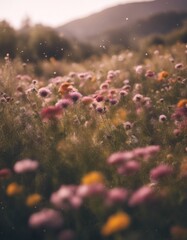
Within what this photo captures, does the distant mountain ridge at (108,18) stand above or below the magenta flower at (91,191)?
above

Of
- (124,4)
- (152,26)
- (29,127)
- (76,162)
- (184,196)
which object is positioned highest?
(124,4)

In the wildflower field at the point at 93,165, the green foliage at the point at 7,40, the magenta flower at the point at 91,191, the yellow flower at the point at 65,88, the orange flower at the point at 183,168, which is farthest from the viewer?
the green foliage at the point at 7,40

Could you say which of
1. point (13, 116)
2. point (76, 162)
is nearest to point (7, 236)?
point (76, 162)

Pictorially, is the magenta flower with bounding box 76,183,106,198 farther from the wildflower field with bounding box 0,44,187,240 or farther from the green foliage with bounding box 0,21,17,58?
the green foliage with bounding box 0,21,17,58

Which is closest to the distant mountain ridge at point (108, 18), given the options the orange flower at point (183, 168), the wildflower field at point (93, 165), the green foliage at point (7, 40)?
the green foliage at point (7, 40)

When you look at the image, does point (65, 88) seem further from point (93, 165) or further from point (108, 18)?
point (108, 18)

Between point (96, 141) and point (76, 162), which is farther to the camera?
point (96, 141)

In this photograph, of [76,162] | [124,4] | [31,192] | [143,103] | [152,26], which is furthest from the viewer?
[124,4]

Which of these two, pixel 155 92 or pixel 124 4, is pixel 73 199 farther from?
pixel 124 4

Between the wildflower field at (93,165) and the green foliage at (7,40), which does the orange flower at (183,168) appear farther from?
the green foliage at (7,40)
